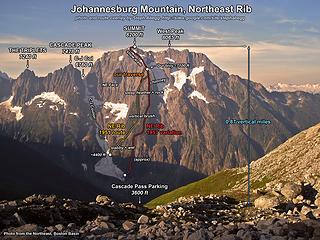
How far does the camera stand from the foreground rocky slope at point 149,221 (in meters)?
26.4

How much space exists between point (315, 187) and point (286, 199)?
436 inches

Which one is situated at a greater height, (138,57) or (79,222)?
(138,57)

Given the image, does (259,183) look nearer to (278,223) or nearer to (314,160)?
(314,160)

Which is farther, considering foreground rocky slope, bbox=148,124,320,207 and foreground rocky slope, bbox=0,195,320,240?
foreground rocky slope, bbox=148,124,320,207

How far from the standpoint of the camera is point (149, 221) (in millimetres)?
40188

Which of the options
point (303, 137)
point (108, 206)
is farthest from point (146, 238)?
point (303, 137)

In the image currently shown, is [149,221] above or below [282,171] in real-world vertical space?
above

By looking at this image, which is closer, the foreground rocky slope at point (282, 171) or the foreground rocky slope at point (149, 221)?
the foreground rocky slope at point (149, 221)

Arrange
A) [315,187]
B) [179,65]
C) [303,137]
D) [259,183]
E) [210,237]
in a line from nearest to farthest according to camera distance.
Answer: [210,237] < [179,65] < [315,187] < [259,183] < [303,137]

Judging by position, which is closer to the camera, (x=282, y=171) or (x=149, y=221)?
(x=149, y=221)

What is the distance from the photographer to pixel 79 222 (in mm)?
43812

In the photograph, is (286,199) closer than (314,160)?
Yes

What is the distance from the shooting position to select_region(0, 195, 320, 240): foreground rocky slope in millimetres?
26391

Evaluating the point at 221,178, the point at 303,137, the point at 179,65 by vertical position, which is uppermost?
the point at 179,65
